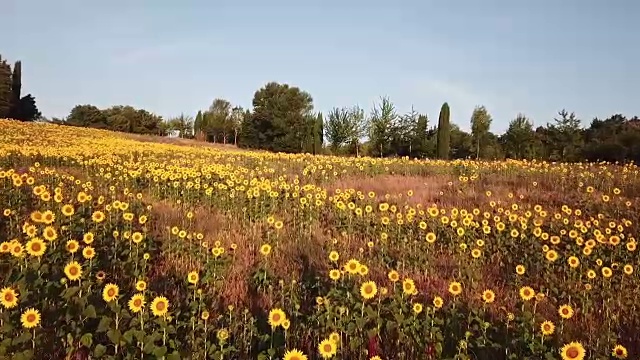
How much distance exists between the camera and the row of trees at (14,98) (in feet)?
158

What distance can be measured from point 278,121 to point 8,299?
51484 mm

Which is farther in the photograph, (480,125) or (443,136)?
(480,125)

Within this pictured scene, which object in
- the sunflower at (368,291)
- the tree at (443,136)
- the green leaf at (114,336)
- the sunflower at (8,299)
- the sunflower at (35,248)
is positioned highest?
the tree at (443,136)

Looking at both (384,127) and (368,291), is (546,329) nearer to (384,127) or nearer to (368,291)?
(368,291)

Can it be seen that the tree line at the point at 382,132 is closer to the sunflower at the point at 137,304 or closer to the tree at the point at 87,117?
the tree at the point at 87,117

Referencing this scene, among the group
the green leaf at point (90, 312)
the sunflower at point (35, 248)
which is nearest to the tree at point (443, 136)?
the sunflower at point (35, 248)

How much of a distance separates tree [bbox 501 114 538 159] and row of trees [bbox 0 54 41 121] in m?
54.1

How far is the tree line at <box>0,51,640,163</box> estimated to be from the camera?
Answer: 35969 mm

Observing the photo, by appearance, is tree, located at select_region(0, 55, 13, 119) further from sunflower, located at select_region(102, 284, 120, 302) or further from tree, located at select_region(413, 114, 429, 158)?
sunflower, located at select_region(102, 284, 120, 302)

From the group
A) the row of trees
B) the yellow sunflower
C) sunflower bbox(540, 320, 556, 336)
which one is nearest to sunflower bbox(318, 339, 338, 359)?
the yellow sunflower

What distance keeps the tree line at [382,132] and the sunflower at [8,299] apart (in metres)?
33.3

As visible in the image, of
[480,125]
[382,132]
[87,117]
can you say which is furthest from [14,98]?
[480,125]

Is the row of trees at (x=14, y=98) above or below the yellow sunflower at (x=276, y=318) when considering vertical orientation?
above

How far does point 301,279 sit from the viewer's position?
4781 millimetres
